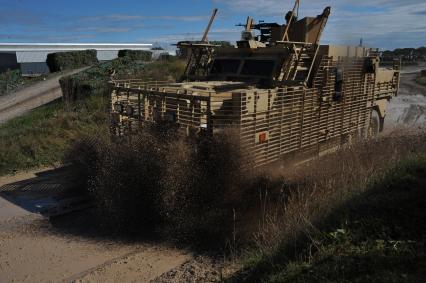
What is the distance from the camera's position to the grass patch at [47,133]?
1032 centimetres

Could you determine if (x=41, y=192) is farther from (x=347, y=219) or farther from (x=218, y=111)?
(x=347, y=219)

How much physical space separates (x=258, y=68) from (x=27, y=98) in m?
14.2

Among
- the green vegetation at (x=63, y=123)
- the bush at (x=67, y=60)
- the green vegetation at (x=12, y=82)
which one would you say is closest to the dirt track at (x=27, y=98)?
the green vegetation at (x=12, y=82)

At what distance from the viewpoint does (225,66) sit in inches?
364

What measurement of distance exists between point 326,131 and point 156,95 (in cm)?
333

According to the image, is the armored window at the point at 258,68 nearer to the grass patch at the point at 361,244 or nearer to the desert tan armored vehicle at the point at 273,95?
the desert tan armored vehicle at the point at 273,95

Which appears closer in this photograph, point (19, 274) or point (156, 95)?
point (19, 274)

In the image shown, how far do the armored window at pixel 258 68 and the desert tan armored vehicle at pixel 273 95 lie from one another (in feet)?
0.06

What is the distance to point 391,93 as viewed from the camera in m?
11.2

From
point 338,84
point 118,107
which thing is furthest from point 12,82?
point 338,84

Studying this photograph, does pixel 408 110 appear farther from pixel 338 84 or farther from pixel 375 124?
pixel 338 84

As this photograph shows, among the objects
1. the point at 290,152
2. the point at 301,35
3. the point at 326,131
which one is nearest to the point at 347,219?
the point at 290,152

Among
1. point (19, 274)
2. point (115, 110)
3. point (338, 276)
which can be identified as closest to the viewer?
point (338, 276)

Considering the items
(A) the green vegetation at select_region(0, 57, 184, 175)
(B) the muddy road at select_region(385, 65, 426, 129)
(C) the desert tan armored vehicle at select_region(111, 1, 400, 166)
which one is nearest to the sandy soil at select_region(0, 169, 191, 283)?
(C) the desert tan armored vehicle at select_region(111, 1, 400, 166)
